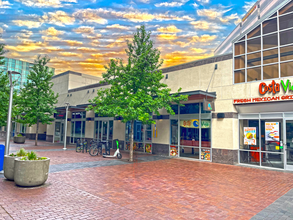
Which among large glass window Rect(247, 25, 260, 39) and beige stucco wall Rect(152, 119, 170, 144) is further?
beige stucco wall Rect(152, 119, 170, 144)

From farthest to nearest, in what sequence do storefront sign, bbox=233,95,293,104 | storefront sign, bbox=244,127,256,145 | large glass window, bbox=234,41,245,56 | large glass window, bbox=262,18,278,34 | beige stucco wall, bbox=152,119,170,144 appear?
beige stucco wall, bbox=152,119,170,144, large glass window, bbox=234,41,245,56, storefront sign, bbox=244,127,256,145, large glass window, bbox=262,18,278,34, storefront sign, bbox=233,95,293,104

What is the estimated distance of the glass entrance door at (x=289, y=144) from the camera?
11.5 m

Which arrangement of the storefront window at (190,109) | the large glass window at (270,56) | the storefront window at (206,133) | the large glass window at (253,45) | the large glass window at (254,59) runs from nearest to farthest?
1. the large glass window at (270,56)
2. the large glass window at (254,59)
3. the large glass window at (253,45)
4. the storefront window at (206,133)
5. the storefront window at (190,109)

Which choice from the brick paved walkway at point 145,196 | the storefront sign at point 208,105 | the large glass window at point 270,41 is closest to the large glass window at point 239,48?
the large glass window at point 270,41

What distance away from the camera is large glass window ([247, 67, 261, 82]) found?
1286 cm

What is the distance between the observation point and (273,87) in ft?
39.2

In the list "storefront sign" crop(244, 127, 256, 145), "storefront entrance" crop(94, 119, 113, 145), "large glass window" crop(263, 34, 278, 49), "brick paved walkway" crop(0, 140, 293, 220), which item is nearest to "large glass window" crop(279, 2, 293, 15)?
"large glass window" crop(263, 34, 278, 49)

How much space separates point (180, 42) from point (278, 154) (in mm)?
12128

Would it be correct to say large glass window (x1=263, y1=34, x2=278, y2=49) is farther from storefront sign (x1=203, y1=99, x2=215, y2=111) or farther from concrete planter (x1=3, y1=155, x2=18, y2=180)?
concrete planter (x1=3, y1=155, x2=18, y2=180)

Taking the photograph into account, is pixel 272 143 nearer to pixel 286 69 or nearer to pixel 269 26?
pixel 286 69

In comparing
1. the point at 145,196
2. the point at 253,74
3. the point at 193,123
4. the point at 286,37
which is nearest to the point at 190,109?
the point at 193,123

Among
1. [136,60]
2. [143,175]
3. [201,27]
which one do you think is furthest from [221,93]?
[201,27]

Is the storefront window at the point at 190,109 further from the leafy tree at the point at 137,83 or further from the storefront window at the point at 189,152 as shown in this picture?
the storefront window at the point at 189,152

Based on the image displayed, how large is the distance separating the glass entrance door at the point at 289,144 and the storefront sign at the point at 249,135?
163 centimetres
